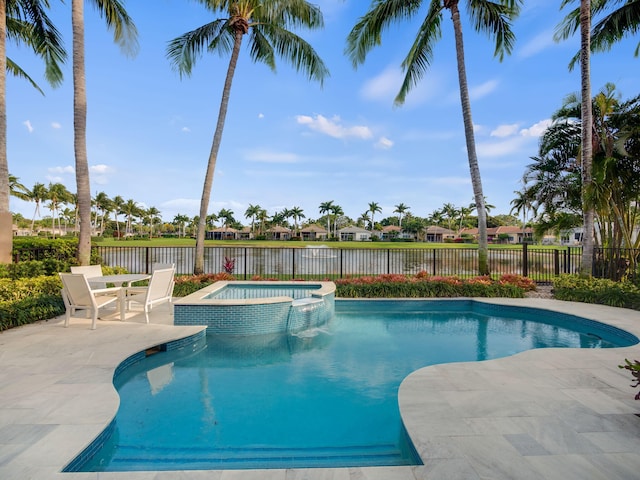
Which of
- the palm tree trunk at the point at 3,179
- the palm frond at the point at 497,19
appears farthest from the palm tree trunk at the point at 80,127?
the palm frond at the point at 497,19

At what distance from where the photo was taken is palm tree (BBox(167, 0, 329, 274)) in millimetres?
10492

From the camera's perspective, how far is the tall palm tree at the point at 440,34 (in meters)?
9.98

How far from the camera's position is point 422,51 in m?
11.2

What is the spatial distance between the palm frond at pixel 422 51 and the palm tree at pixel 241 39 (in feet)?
9.81

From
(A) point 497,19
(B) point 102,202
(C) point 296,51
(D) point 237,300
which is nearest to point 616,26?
(A) point 497,19

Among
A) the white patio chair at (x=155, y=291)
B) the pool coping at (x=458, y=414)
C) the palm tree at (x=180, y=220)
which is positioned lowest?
the pool coping at (x=458, y=414)

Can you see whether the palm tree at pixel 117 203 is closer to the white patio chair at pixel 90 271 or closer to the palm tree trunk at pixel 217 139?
the palm tree trunk at pixel 217 139

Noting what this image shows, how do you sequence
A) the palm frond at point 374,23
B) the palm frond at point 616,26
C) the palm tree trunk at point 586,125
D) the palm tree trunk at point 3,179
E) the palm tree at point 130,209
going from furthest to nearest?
1. the palm tree at point 130,209
2. the palm frond at point 374,23
3. the palm frond at point 616,26
4. the palm tree trunk at point 586,125
5. the palm tree trunk at point 3,179

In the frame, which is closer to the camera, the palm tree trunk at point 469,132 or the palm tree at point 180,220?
the palm tree trunk at point 469,132

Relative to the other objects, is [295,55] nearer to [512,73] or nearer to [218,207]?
[512,73]

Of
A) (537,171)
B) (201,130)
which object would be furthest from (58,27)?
(537,171)

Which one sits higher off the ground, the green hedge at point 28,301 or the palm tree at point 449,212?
the palm tree at point 449,212

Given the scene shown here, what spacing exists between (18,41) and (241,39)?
26.3ft

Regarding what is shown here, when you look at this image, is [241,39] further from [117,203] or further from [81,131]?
[117,203]
